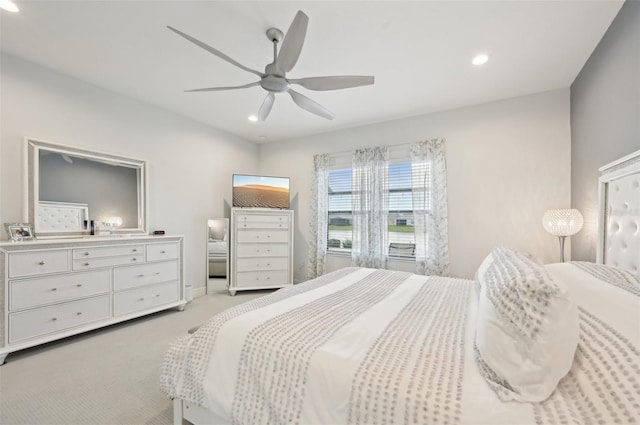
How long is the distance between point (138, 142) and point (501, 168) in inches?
184

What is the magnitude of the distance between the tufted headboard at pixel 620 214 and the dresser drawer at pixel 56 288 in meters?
4.25

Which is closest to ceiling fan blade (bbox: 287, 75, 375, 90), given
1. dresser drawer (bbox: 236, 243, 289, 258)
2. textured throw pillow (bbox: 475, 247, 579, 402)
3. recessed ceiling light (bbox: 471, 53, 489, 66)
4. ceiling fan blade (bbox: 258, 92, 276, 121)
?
ceiling fan blade (bbox: 258, 92, 276, 121)

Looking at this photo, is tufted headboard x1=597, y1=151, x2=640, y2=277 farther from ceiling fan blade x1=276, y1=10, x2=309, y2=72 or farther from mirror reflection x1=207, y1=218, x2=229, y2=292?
mirror reflection x1=207, y1=218, x2=229, y2=292

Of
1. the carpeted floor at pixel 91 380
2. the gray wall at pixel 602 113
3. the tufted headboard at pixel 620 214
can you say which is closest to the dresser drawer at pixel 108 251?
the carpeted floor at pixel 91 380

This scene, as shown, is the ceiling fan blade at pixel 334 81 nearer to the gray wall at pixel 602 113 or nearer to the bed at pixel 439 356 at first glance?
the bed at pixel 439 356

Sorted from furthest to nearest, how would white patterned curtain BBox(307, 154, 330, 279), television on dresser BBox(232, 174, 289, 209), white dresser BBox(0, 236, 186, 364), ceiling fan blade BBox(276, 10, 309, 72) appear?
white patterned curtain BBox(307, 154, 330, 279) → television on dresser BBox(232, 174, 289, 209) → white dresser BBox(0, 236, 186, 364) → ceiling fan blade BBox(276, 10, 309, 72)

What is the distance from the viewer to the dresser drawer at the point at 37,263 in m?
2.06

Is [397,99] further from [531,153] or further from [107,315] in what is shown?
[107,315]

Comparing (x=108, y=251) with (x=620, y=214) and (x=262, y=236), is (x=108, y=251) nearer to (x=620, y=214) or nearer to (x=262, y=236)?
(x=262, y=236)

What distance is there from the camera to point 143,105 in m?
3.27

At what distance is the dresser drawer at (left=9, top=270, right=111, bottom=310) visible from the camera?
2.07 metres

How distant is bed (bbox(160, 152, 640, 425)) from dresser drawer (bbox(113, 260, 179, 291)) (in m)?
1.94

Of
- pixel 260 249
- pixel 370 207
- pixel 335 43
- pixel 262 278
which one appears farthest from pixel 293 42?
pixel 262 278

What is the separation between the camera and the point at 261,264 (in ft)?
13.2
